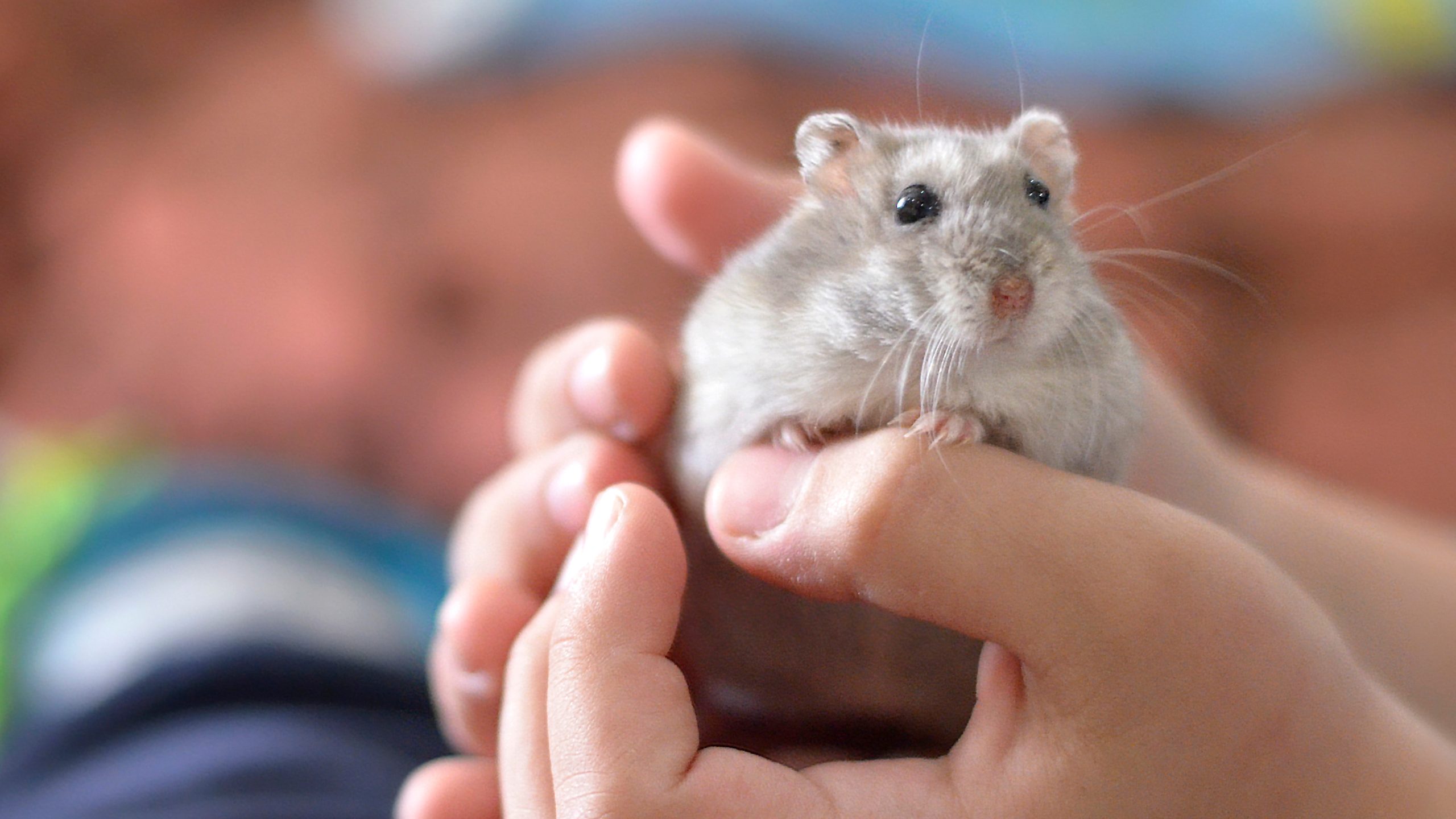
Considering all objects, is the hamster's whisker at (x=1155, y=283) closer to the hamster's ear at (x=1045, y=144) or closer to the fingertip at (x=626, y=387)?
the hamster's ear at (x=1045, y=144)

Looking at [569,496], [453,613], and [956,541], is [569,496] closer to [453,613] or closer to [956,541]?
[453,613]

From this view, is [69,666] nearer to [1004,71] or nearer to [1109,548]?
[1109,548]

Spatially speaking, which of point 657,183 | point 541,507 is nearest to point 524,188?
point 657,183

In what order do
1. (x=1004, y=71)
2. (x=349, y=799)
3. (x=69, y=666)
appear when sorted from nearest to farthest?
(x=349, y=799) → (x=69, y=666) → (x=1004, y=71)

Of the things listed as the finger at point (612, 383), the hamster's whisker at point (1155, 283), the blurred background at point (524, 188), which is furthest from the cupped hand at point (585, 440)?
the blurred background at point (524, 188)

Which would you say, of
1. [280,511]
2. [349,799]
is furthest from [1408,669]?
[280,511]
